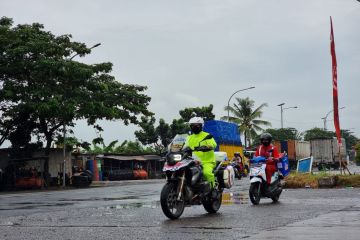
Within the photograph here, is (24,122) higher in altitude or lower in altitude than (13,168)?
higher

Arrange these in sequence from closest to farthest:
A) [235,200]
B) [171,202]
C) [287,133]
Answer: [171,202]
[235,200]
[287,133]

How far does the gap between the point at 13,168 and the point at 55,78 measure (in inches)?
253

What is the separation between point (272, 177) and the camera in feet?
40.4

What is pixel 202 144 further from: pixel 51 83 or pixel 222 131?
pixel 51 83

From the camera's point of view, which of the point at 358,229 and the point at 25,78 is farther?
the point at 25,78

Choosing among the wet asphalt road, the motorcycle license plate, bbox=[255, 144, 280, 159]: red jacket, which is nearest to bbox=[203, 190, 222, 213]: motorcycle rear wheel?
the wet asphalt road

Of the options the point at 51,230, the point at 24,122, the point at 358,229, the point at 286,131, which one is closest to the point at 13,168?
the point at 24,122

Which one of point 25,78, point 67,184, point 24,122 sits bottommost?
point 67,184

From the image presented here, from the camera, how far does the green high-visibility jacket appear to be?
958cm

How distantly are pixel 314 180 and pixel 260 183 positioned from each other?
23.1ft

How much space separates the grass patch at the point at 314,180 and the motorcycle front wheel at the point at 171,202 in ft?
33.4

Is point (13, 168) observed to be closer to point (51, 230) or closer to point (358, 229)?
point (51, 230)

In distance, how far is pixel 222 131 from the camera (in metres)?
30.0

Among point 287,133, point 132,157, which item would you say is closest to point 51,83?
point 132,157
